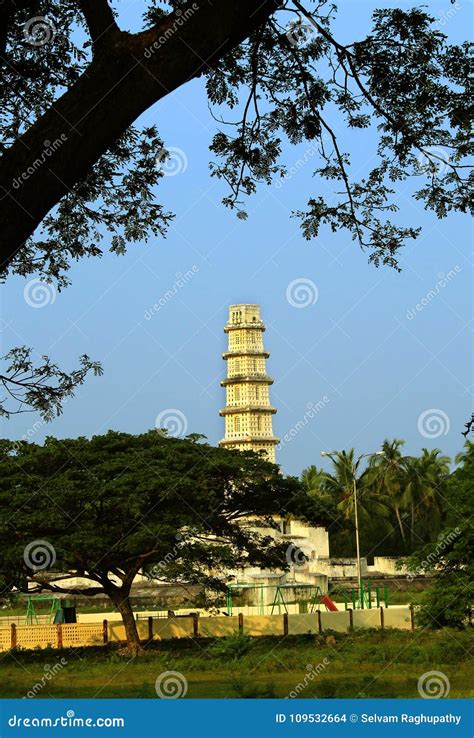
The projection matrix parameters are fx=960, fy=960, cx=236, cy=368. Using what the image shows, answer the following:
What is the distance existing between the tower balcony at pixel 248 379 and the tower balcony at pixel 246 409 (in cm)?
151

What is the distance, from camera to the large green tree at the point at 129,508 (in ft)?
69.1

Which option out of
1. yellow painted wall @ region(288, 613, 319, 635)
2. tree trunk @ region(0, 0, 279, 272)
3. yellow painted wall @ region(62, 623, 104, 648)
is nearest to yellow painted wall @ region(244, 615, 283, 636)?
yellow painted wall @ region(288, 613, 319, 635)

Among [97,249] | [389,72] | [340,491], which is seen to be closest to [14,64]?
[97,249]

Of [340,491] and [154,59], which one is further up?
[340,491]

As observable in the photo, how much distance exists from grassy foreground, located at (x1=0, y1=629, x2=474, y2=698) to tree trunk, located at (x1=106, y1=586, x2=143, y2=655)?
46 centimetres

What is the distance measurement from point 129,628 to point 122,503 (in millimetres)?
3047

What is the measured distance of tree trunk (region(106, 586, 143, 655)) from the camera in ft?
71.6

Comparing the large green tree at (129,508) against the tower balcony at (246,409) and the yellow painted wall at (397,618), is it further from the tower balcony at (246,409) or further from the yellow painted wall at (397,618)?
the tower balcony at (246,409)

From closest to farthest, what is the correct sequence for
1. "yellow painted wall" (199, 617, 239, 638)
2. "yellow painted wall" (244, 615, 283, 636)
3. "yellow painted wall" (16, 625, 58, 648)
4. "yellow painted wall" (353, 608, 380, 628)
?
"yellow painted wall" (16, 625, 58, 648) < "yellow painted wall" (199, 617, 239, 638) < "yellow painted wall" (244, 615, 283, 636) < "yellow painted wall" (353, 608, 380, 628)

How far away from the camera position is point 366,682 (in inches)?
580

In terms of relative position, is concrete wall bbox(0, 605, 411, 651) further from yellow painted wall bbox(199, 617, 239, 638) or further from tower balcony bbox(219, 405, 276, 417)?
tower balcony bbox(219, 405, 276, 417)

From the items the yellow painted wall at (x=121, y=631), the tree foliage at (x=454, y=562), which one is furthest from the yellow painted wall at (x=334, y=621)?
the tree foliage at (x=454, y=562)

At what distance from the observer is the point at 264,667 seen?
723 inches

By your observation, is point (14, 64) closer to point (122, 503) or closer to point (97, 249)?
point (97, 249)
